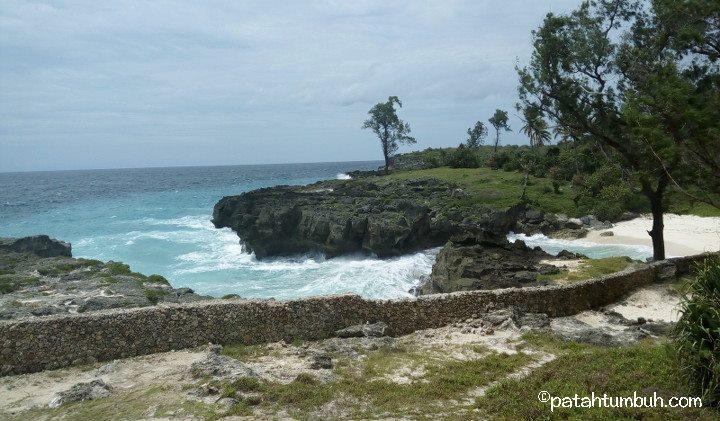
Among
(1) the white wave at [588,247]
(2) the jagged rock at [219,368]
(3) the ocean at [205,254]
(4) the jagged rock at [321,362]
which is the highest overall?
(2) the jagged rock at [219,368]

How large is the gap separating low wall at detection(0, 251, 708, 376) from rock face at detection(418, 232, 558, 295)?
24.7 feet

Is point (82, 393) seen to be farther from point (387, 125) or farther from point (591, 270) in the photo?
point (387, 125)

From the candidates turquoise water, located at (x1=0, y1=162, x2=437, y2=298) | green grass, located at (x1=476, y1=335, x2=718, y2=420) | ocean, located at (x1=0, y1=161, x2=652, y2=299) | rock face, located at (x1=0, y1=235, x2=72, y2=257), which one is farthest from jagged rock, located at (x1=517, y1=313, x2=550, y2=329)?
rock face, located at (x1=0, y1=235, x2=72, y2=257)

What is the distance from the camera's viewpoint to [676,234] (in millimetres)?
46344

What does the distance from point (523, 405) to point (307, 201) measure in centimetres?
4816

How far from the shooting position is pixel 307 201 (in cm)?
5772

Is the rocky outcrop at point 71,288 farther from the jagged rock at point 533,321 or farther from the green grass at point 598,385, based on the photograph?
the green grass at point 598,385

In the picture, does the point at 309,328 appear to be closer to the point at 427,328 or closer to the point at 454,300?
the point at 427,328

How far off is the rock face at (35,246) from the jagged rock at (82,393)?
2916cm

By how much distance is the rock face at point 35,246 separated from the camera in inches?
1460

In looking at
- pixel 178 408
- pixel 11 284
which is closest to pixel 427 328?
pixel 178 408

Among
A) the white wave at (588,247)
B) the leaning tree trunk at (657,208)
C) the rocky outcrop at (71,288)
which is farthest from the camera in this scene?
the white wave at (588,247)

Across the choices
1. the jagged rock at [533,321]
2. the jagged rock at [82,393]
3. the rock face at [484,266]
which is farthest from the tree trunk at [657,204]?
the jagged rock at [82,393]

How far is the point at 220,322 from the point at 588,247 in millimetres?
39398
